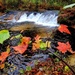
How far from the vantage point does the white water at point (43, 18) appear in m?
10.4

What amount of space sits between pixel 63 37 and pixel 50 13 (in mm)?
4422

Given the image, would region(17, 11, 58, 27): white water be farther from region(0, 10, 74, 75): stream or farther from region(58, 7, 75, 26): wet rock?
region(58, 7, 75, 26): wet rock

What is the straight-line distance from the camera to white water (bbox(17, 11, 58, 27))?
408 inches

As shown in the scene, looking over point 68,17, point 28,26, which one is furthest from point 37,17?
point 68,17

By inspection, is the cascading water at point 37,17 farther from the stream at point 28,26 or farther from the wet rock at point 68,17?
the wet rock at point 68,17

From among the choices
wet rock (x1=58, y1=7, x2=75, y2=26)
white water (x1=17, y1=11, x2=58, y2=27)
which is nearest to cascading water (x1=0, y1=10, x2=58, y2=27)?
white water (x1=17, y1=11, x2=58, y2=27)

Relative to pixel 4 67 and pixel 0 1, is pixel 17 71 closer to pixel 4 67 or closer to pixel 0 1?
pixel 4 67

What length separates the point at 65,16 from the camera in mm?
8836

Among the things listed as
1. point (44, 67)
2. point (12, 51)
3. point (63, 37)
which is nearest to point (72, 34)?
point (63, 37)

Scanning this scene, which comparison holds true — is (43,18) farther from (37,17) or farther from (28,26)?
(28,26)

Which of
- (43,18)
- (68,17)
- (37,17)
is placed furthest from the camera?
(37,17)

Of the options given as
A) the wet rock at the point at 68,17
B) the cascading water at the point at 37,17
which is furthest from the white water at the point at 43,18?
the wet rock at the point at 68,17

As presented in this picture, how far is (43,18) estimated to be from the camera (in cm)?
1095

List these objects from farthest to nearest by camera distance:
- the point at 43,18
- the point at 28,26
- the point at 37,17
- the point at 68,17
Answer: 1. the point at 37,17
2. the point at 43,18
3. the point at 28,26
4. the point at 68,17
